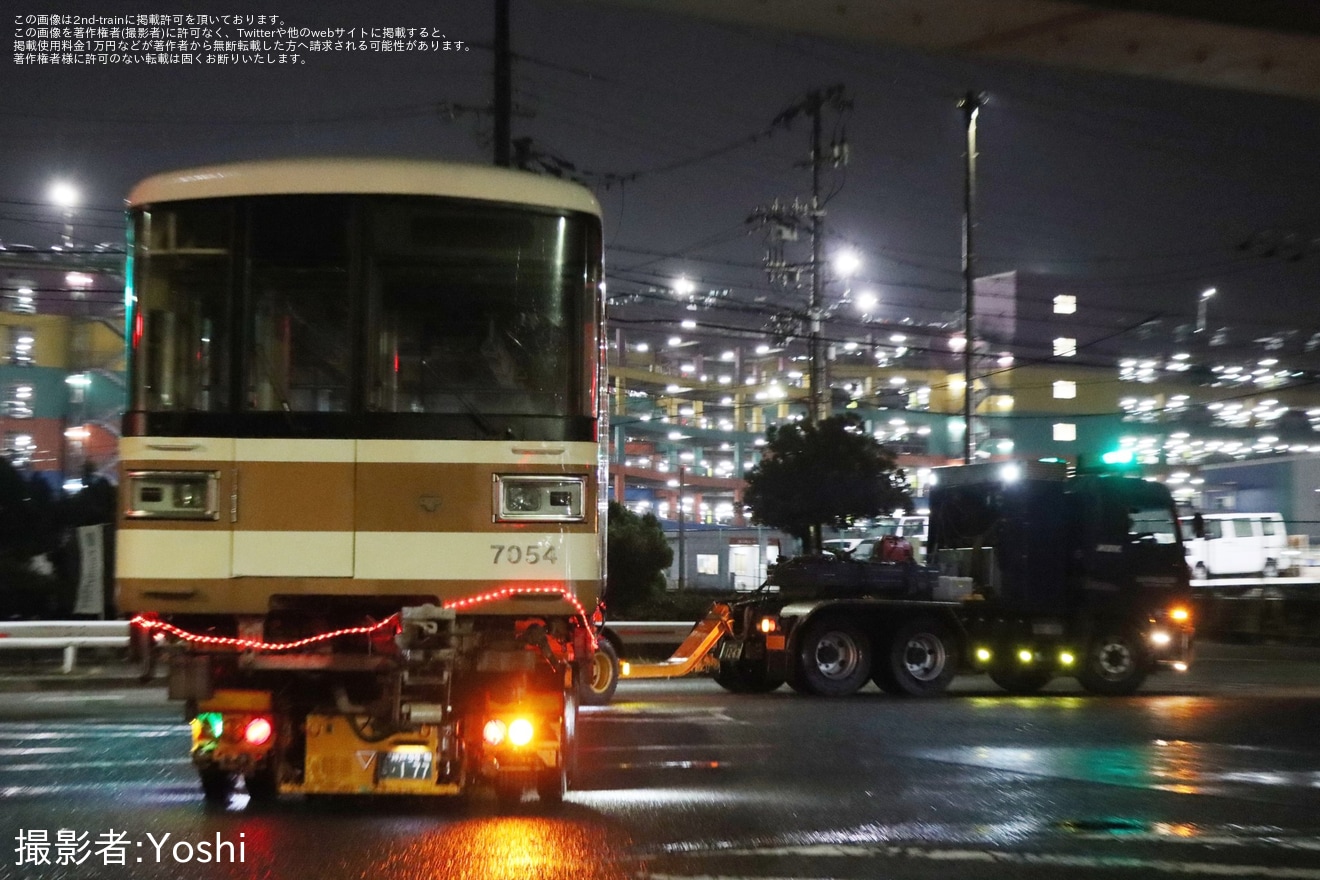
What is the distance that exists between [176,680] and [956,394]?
75.2 metres

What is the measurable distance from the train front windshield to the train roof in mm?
55

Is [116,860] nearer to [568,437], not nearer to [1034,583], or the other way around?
[568,437]

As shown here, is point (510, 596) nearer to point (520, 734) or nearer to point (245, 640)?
point (520, 734)

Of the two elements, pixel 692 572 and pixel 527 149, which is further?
pixel 692 572

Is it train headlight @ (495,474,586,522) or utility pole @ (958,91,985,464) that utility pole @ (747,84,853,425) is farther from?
train headlight @ (495,474,586,522)

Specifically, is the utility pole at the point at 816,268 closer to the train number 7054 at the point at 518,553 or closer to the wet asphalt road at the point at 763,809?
the wet asphalt road at the point at 763,809

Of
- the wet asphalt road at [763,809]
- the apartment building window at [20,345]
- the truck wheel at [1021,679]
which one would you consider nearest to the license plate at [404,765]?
the wet asphalt road at [763,809]

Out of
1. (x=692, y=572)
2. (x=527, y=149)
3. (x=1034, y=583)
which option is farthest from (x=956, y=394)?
(x=1034, y=583)

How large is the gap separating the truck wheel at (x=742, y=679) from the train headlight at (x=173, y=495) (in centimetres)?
1064

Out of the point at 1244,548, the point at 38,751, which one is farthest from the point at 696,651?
the point at 1244,548

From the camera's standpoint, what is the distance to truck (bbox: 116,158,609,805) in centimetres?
750

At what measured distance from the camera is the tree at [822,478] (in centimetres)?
3494

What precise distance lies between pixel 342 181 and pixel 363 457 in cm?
160

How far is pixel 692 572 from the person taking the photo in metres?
54.2
